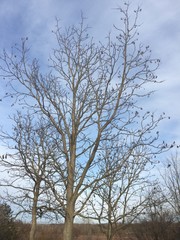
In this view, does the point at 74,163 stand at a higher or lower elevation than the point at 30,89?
lower

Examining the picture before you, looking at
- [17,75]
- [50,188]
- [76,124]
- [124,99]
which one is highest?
[17,75]

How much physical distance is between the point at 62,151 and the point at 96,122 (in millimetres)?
1133

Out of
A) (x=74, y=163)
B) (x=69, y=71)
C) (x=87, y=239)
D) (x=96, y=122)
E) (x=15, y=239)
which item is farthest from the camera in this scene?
(x=87, y=239)

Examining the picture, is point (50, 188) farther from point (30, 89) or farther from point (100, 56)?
point (100, 56)

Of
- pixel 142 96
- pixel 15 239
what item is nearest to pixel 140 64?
pixel 142 96

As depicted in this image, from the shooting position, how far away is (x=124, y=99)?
8.32m

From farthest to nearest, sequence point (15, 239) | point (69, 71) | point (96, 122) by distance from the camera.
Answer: point (15, 239)
point (69, 71)
point (96, 122)

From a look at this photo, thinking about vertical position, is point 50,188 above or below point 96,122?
below

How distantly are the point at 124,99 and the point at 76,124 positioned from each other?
53.7 inches

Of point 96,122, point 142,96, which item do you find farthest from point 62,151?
point 142,96

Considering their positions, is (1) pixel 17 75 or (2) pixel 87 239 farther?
(2) pixel 87 239

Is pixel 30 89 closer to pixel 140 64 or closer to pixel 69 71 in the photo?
pixel 69 71

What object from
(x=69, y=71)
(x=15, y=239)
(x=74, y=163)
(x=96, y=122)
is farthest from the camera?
(x=15, y=239)

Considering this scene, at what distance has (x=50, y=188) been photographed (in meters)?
7.73
